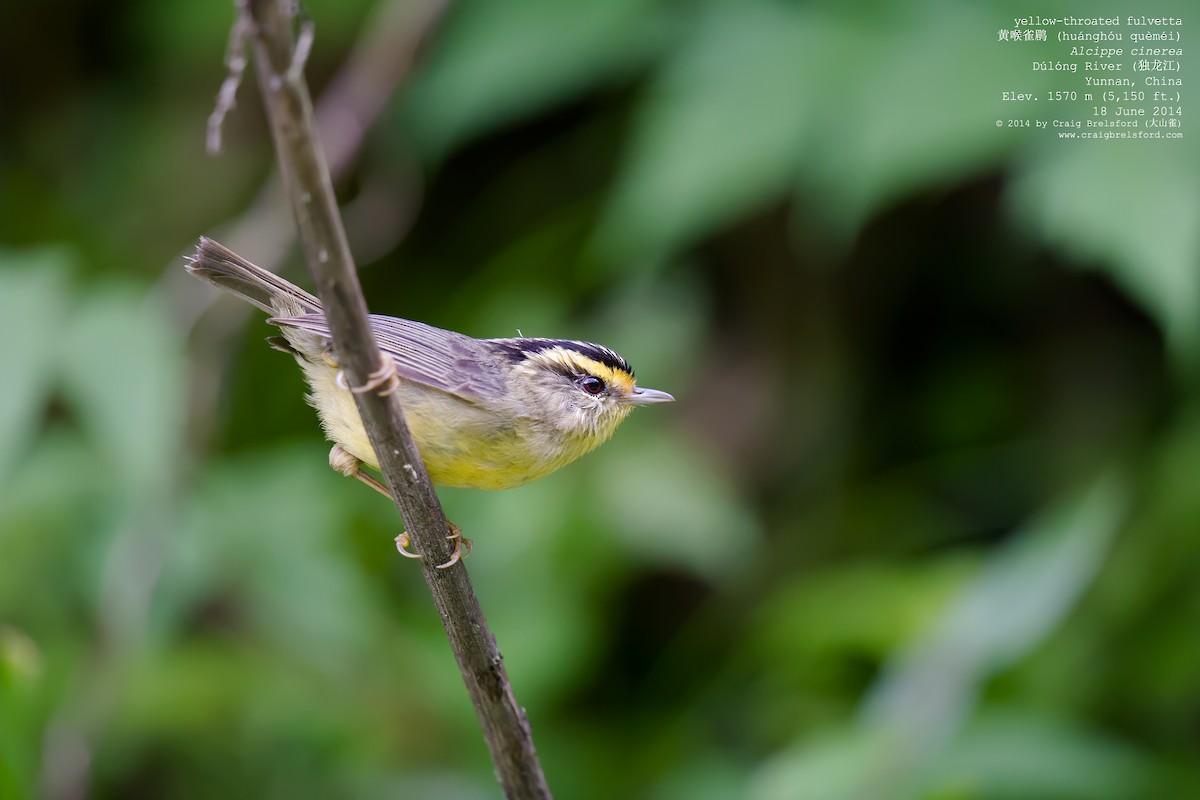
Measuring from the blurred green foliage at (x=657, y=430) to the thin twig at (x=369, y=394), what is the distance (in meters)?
1.13

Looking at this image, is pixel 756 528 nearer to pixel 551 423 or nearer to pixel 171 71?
pixel 551 423

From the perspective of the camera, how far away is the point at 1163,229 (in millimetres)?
3357

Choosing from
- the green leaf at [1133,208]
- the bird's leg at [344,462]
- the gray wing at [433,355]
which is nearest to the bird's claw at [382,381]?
the gray wing at [433,355]

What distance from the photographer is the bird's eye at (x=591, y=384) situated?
122 inches

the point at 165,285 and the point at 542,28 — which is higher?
the point at 542,28

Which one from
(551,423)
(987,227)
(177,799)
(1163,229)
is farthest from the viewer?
(987,227)

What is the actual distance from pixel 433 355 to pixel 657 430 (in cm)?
170

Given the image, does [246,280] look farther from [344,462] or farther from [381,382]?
[381,382]

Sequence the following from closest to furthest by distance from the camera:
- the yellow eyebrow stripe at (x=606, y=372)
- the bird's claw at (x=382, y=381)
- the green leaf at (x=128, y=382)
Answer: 1. the bird's claw at (x=382, y=381)
2. the green leaf at (x=128, y=382)
3. the yellow eyebrow stripe at (x=606, y=372)

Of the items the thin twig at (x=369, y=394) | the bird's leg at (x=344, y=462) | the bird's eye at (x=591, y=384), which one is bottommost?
the thin twig at (x=369, y=394)

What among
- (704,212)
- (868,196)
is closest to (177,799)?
(704,212)

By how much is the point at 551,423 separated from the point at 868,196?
1.49 meters

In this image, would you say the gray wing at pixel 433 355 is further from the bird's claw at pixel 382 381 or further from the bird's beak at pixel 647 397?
the bird's claw at pixel 382 381

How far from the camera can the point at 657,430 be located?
4375mm
